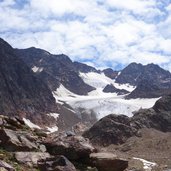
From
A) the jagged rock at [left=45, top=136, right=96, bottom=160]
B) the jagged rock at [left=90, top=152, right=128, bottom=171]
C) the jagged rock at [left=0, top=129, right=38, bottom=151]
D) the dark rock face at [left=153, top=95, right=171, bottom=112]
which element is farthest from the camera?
the dark rock face at [left=153, top=95, right=171, bottom=112]

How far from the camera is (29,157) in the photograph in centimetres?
2977

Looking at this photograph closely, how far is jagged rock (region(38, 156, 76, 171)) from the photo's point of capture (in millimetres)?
25734

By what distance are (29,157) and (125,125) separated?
11333 centimetres

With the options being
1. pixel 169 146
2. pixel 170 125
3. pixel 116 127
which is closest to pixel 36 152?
pixel 169 146

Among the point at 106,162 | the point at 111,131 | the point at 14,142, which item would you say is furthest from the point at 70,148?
the point at 111,131

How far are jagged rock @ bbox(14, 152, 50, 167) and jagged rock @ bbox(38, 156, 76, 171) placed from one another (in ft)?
7.21

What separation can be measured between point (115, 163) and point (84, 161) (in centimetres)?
206

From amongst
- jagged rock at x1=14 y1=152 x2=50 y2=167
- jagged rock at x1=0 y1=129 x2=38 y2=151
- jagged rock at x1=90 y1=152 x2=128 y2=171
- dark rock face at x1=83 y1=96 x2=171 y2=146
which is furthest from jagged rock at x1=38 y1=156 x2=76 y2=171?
dark rock face at x1=83 y1=96 x2=171 y2=146

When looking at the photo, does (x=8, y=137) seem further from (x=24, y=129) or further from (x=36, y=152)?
(x=24, y=129)

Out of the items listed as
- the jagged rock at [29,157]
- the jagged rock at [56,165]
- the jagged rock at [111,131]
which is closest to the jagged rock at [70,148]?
the jagged rock at [29,157]

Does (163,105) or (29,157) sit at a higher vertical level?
(29,157)

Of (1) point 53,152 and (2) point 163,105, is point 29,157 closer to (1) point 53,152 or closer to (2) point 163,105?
(1) point 53,152

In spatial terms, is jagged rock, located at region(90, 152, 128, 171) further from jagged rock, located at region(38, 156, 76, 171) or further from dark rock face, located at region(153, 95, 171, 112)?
dark rock face, located at region(153, 95, 171, 112)

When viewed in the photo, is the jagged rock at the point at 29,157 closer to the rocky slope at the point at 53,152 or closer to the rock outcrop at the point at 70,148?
the rocky slope at the point at 53,152
